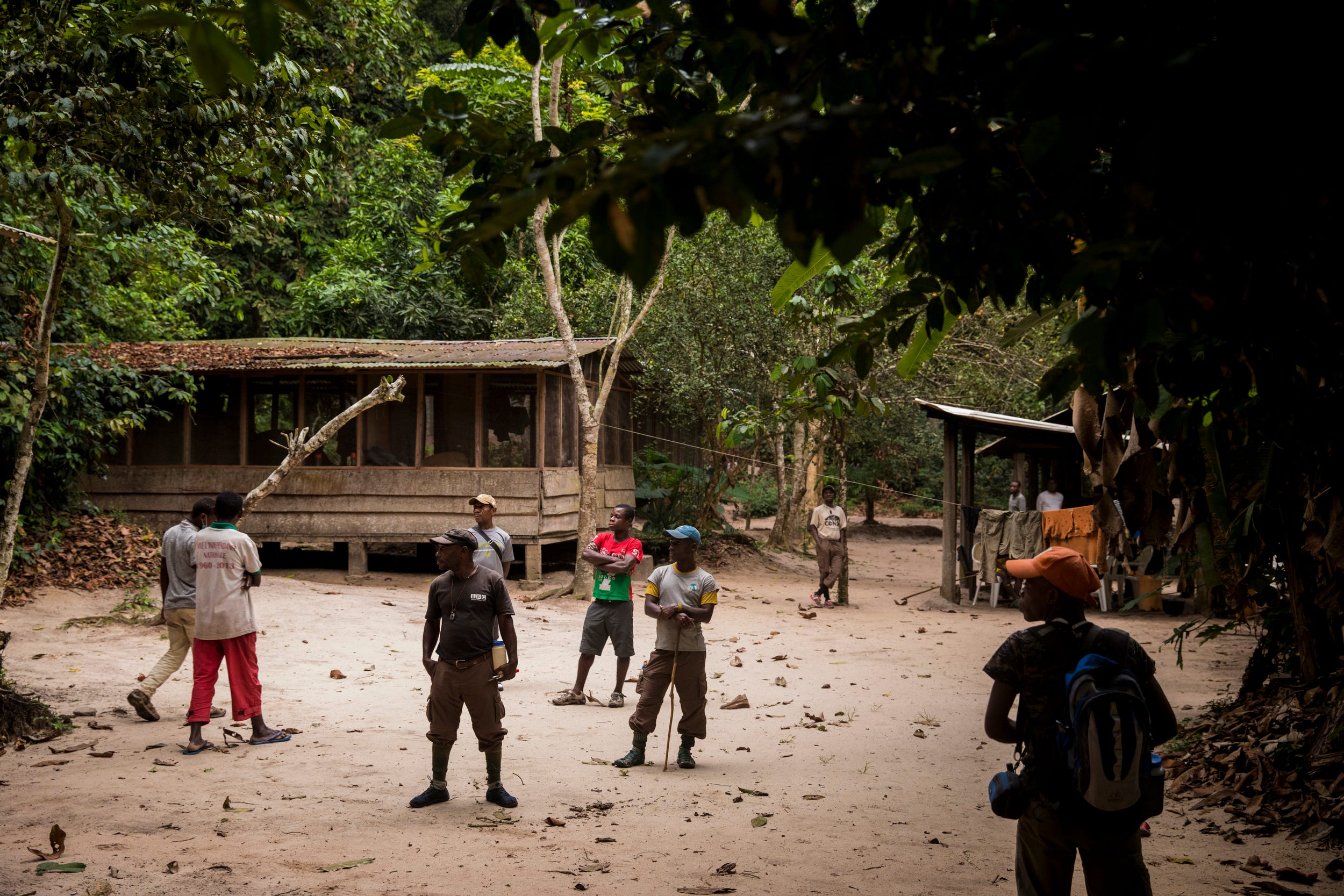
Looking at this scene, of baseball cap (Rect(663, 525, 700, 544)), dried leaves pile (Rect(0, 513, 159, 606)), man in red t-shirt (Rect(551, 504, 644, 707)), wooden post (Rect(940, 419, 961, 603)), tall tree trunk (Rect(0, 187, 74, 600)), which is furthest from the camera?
wooden post (Rect(940, 419, 961, 603))

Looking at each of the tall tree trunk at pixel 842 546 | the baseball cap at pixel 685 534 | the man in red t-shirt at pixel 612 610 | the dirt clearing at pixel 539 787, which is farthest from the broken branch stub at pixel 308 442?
the tall tree trunk at pixel 842 546

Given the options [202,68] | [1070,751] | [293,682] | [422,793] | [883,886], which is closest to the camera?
[202,68]

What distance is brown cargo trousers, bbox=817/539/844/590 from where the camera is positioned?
15.8 m

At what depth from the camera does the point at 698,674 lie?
6926mm

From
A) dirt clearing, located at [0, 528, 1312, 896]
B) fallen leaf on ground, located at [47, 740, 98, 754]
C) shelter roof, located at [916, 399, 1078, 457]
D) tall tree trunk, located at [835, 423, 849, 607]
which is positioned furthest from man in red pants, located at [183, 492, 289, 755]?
tall tree trunk, located at [835, 423, 849, 607]

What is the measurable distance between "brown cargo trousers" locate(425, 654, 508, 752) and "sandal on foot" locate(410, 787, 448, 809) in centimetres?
26

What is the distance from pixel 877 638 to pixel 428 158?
1967 cm

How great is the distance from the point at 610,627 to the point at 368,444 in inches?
388

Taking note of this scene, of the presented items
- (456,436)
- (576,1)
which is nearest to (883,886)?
(576,1)

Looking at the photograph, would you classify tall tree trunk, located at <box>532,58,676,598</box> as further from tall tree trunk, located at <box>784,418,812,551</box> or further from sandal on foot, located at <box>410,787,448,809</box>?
sandal on foot, located at <box>410,787,448,809</box>

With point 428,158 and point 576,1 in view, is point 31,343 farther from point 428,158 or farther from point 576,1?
point 428,158

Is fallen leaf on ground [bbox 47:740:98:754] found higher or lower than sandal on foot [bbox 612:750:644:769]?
higher

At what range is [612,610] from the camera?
28.9ft

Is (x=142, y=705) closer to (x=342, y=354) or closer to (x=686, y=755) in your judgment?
(x=686, y=755)
